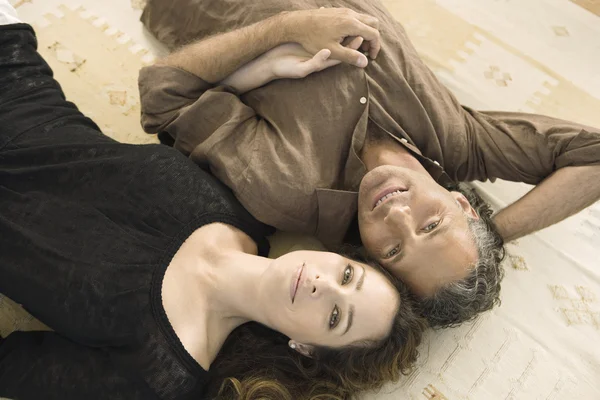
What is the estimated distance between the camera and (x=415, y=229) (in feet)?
5.02

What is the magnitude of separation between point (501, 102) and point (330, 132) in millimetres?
1016

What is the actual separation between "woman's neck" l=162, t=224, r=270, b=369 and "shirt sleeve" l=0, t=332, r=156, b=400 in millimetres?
211

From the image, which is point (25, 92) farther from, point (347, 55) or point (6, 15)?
point (347, 55)

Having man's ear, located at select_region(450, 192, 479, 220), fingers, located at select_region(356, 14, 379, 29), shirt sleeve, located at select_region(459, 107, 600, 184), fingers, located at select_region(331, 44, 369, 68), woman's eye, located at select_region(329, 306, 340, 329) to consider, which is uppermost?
fingers, located at select_region(356, 14, 379, 29)

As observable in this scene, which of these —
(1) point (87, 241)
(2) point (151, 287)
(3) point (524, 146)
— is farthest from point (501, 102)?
(1) point (87, 241)

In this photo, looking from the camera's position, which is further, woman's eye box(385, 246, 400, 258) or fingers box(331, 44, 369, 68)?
fingers box(331, 44, 369, 68)

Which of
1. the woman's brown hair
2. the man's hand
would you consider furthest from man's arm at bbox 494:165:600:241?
the man's hand

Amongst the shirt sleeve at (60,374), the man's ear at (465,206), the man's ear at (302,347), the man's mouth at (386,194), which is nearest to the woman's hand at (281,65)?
the man's mouth at (386,194)

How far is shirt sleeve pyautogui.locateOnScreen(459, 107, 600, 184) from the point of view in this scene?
5.64 ft

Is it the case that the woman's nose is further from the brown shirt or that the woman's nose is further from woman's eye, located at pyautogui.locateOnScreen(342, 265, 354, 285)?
the brown shirt

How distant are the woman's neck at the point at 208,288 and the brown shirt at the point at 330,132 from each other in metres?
0.20

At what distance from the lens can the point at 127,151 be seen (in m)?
1.62

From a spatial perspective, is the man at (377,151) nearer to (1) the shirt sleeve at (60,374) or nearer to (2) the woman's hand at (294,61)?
(2) the woman's hand at (294,61)

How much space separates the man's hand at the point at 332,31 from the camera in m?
1.71
